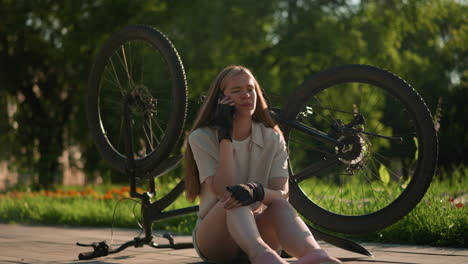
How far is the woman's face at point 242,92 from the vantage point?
3039 millimetres

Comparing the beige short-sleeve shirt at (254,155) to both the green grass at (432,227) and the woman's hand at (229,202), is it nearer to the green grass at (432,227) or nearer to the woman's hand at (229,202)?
the woman's hand at (229,202)

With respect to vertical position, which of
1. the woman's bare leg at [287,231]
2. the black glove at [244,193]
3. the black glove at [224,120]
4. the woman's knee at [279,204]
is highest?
the black glove at [224,120]

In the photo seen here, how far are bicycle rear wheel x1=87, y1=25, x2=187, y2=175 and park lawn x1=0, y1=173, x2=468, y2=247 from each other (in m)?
0.38

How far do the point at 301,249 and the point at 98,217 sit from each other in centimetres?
390

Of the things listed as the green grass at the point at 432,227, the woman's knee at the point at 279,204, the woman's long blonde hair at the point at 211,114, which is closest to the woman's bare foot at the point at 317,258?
the woman's knee at the point at 279,204

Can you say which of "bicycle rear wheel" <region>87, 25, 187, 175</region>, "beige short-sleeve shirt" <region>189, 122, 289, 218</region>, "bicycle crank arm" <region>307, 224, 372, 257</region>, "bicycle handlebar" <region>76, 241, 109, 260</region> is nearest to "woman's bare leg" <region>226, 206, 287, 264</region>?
"beige short-sleeve shirt" <region>189, 122, 289, 218</region>

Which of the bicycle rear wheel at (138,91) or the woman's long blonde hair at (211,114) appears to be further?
the bicycle rear wheel at (138,91)

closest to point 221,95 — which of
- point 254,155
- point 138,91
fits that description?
point 254,155

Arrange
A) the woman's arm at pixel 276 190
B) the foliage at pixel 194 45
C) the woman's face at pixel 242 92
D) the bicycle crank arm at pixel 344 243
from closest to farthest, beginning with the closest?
the woman's arm at pixel 276 190, the woman's face at pixel 242 92, the bicycle crank arm at pixel 344 243, the foliage at pixel 194 45

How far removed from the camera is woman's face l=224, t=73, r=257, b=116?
9.97ft

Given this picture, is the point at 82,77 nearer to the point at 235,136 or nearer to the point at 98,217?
the point at 98,217

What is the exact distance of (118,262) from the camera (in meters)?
3.54

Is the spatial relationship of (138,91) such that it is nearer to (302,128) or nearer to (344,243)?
(302,128)

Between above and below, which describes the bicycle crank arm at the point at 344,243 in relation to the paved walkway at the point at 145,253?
above
